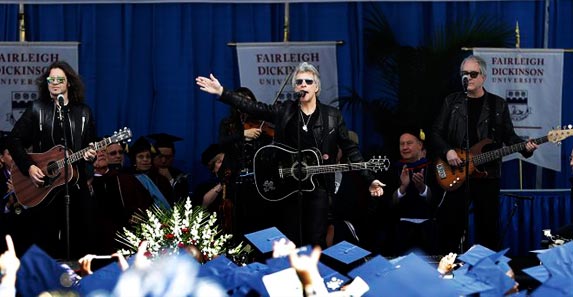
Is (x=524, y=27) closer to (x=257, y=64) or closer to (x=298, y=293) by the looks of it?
(x=257, y=64)

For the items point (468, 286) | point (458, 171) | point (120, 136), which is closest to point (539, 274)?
point (468, 286)

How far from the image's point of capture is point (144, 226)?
938cm

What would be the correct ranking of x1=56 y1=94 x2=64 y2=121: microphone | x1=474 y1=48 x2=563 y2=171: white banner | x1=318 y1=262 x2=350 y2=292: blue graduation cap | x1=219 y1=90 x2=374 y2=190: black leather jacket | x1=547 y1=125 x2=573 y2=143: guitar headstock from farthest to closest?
x1=474 y1=48 x2=563 y2=171: white banner
x1=547 y1=125 x2=573 y2=143: guitar headstock
x1=219 y1=90 x2=374 y2=190: black leather jacket
x1=56 y1=94 x2=64 y2=121: microphone
x1=318 y1=262 x2=350 y2=292: blue graduation cap

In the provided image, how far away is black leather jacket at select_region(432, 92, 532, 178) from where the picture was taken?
1090 centimetres

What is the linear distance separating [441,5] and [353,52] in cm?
94

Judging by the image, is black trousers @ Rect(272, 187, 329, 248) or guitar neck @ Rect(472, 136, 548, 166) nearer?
black trousers @ Rect(272, 187, 329, 248)

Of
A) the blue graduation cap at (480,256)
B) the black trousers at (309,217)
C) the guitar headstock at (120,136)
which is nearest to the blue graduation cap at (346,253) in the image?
the blue graduation cap at (480,256)

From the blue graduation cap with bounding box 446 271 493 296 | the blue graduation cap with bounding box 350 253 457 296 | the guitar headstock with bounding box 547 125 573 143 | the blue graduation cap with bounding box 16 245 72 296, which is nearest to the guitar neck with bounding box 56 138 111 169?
the guitar headstock with bounding box 547 125 573 143

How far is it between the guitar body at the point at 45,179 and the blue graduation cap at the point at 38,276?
465 centimetres

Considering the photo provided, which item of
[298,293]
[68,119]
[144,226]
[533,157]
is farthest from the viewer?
[533,157]

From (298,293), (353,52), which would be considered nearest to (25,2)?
(353,52)

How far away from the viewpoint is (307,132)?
10008 millimetres

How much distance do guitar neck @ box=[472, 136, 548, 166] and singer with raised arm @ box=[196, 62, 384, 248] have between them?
4.08 feet

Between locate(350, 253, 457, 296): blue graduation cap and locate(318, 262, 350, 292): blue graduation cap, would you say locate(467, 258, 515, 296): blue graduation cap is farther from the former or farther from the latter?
locate(318, 262, 350, 292): blue graduation cap
